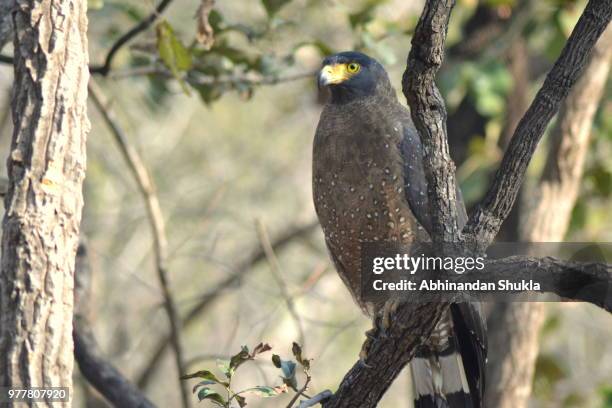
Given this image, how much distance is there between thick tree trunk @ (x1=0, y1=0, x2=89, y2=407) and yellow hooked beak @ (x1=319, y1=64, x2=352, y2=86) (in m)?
1.63

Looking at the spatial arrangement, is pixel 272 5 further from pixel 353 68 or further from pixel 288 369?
pixel 288 369

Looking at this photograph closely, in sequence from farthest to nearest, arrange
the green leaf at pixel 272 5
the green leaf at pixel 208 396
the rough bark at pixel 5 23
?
the green leaf at pixel 272 5, the rough bark at pixel 5 23, the green leaf at pixel 208 396

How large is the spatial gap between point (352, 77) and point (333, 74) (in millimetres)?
142

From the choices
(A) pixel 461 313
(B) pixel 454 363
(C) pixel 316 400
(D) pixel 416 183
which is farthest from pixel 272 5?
(C) pixel 316 400

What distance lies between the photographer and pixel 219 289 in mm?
6734

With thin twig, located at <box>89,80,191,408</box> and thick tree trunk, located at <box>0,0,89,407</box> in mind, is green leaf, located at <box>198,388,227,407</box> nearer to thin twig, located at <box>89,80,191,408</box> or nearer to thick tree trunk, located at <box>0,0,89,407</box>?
thick tree trunk, located at <box>0,0,89,407</box>

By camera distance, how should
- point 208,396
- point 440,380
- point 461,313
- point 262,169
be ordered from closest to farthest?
point 208,396
point 461,313
point 440,380
point 262,169

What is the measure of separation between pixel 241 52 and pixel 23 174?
2.34 meters

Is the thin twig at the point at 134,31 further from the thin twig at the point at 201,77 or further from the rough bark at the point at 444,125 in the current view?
the rough bark at the point at 444,125

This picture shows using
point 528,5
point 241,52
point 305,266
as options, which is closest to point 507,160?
point 241,52

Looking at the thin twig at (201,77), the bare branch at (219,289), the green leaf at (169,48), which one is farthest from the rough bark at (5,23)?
the bare branch at (219,289)

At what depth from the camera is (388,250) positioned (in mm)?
4508

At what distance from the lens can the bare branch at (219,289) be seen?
22.5ft

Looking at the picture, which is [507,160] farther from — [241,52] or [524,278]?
[241,52]
